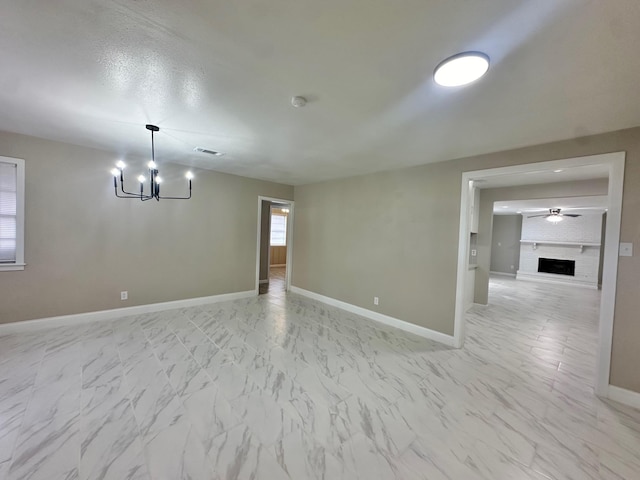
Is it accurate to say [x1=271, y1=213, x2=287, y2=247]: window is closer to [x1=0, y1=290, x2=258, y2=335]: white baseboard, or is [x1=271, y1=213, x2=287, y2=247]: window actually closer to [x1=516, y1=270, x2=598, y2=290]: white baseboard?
[x1=0, y1=290, x2=258, y2=335]: white baseboard

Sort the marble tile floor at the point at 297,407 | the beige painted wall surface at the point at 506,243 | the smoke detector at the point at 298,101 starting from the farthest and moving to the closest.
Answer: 1. the beige painted wall surface at the point at 506,243
2. the smoke detector at the point at 298,101
3. the marble tile floor at the point at 297,407

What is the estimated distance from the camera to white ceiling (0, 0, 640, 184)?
1.21 metres

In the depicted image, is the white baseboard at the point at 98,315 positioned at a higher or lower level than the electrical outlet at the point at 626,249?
lower

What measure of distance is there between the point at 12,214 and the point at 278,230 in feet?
21.7

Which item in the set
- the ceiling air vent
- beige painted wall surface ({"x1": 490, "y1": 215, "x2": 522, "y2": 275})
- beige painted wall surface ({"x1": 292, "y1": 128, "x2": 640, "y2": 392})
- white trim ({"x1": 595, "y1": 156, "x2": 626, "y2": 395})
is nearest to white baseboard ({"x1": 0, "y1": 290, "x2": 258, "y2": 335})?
beige painted wall surface ({"x1": 292, "y1": 128, "x2": 640, "y2": 392})

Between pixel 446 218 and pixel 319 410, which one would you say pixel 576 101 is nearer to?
pixel 446 218

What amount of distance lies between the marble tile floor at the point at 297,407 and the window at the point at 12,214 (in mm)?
985

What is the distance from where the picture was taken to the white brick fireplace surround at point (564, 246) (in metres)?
7.97

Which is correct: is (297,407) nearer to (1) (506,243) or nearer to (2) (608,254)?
(2) (608,254)

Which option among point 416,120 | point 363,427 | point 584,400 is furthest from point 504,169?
point 363,427

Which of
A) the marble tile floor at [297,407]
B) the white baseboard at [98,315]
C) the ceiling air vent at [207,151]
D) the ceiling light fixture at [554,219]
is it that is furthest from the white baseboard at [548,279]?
the ceiling air vent at [207,151]

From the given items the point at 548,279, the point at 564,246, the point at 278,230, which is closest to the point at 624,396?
the point at 548,279

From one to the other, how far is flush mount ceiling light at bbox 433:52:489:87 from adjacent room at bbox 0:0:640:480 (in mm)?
13

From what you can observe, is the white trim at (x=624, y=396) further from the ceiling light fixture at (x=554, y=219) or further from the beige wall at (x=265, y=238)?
the ceiling light fixture at (x=554, y=219)
